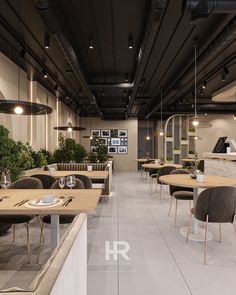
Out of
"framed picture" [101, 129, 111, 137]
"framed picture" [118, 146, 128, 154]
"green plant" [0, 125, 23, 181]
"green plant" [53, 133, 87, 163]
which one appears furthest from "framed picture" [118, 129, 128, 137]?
"green plant" [0, 125, 23, 181]

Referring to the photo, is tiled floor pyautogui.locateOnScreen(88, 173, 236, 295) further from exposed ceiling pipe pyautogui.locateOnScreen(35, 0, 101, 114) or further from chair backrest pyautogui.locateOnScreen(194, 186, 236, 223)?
exposed ceiling pipe pyautogui.locateOnScreen(35, 0, 101, 114)

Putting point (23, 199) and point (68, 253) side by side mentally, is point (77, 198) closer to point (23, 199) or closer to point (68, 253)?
point (23, 199)

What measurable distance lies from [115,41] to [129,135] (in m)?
9.75

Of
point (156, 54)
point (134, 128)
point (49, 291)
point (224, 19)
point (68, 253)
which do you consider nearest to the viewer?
point (49, 291)

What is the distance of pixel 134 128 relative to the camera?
14891mm

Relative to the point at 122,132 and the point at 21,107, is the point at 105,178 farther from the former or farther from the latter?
the point at 122,132

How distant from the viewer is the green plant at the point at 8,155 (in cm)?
382

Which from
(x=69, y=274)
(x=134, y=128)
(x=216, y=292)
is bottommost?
(x=216, y=292)

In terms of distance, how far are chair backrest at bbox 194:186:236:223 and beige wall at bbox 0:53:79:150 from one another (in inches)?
188

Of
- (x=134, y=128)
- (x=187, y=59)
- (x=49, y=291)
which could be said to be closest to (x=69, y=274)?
(x=49, y=291)

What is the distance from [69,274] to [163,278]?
1.78 m

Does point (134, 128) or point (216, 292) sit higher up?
point (134, 128)

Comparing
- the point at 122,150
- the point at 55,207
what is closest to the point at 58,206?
the point at 55,207

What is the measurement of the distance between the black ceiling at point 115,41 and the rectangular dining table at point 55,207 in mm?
2308
